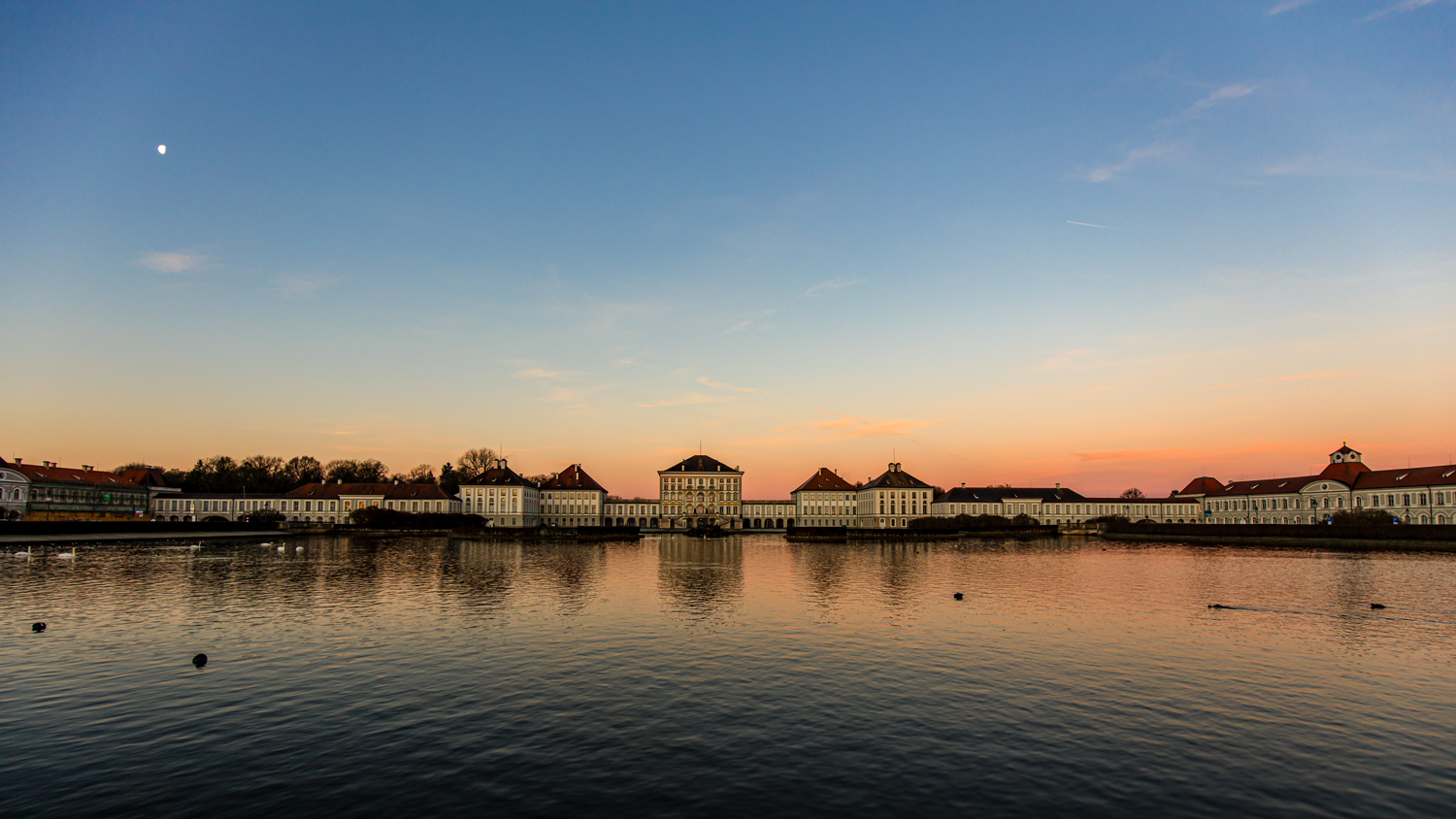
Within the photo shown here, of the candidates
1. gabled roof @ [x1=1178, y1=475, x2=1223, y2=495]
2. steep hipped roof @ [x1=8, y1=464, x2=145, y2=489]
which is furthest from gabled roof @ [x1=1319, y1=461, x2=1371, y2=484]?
steep hipped roof @ [x1=8, y1=464, x2=145, y2=489]

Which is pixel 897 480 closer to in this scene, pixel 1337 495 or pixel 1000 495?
pixel 1000 495

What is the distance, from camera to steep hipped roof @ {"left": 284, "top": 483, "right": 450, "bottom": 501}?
137625 mm

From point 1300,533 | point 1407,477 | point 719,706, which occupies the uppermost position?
point 1407,477

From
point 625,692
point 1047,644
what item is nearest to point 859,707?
point 625,692

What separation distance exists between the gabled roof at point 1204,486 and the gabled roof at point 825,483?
6769 cm

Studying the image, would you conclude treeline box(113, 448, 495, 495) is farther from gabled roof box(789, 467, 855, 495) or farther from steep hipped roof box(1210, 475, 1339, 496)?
steep hipped roof box(1210, 475, 1339, 496)

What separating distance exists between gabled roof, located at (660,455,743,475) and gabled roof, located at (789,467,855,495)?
16.6 meters

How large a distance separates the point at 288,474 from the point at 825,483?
4341 inches

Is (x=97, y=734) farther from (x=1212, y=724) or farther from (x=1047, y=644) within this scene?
(x=1047, y=644)

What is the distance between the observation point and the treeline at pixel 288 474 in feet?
476

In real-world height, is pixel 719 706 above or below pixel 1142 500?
above

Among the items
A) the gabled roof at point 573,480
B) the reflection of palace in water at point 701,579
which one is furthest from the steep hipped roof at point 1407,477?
the gabled roof at point 573,480

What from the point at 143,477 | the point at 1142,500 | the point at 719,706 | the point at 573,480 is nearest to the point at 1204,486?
the point at 1142,500

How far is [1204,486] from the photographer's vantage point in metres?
151
